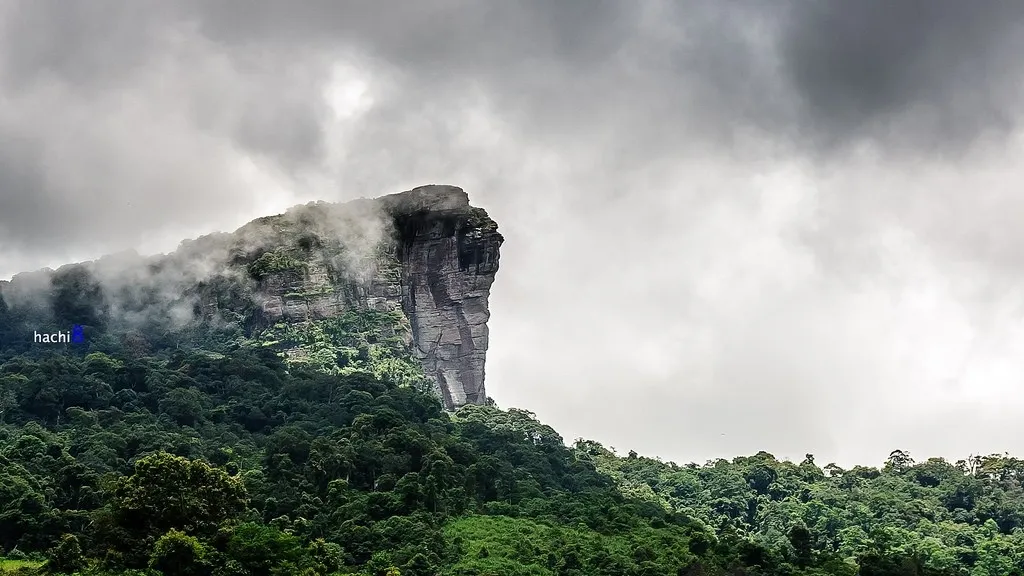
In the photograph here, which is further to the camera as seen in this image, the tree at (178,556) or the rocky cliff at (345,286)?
the rocky cliff at (345,286)

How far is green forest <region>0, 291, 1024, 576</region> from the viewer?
155 ft

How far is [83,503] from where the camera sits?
184 feet

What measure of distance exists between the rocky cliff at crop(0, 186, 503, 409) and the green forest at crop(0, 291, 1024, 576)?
1.40 m

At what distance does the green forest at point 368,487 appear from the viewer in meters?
47.2

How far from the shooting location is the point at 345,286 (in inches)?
4013

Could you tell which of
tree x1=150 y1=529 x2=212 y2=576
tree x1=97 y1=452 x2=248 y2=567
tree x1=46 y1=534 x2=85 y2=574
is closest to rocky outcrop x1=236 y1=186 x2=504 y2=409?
tree x1=97 y1=452 x2=248 y2=567

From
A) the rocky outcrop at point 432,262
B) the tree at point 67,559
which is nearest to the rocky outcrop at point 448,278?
the rocky outcrop at point 432,262

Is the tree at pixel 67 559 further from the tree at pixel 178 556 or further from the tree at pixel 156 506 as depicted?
the tree at pixel 178 556

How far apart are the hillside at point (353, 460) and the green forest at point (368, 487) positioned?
17cm

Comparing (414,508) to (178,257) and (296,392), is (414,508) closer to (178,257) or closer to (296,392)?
(296,392)

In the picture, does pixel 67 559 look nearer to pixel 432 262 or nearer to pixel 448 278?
pixel 448 278

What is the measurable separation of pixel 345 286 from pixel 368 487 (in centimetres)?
A: 3731

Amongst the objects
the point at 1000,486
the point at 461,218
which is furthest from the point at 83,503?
the point at 1000,486

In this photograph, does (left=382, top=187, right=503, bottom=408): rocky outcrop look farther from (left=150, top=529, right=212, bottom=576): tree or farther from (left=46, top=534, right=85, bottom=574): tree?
(left=46, top=534, right=85, bottom=574): tree
